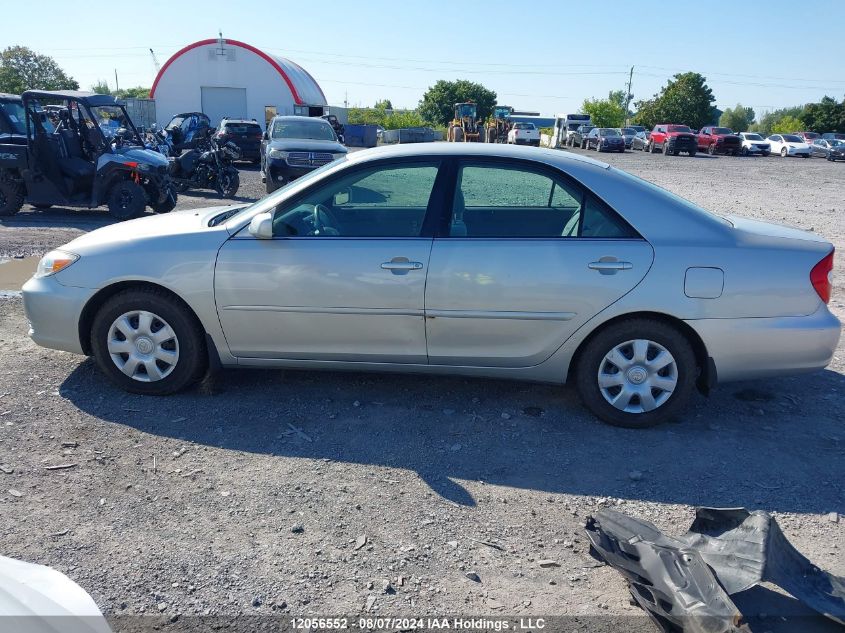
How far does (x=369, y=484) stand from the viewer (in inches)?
144

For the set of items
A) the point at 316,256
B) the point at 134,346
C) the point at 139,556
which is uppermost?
the point at 316,256

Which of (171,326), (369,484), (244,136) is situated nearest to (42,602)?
(369,484)

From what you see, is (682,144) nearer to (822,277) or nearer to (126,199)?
(126,199)

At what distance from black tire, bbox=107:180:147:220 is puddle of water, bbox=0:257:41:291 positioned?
325cm

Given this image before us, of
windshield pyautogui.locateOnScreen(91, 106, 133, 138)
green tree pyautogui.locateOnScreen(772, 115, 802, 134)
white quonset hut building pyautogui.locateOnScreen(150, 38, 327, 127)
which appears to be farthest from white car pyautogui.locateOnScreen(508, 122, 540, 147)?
windshield pyautogui.locateOnScreen(91, 106, 133, 138)

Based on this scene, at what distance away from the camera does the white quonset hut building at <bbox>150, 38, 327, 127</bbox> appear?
140ft

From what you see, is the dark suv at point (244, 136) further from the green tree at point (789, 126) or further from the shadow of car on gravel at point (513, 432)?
the green tree at point (789, 126)

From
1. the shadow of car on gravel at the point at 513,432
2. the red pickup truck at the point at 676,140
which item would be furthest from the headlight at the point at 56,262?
the red pickup truck at the point at 676,140

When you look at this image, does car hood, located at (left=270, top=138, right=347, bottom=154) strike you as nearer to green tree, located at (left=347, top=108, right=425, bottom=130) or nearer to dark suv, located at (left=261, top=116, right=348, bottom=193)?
dark suv, located at (left=261, top=116, right=348, bottom=193)

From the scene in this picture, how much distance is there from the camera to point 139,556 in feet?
9.91

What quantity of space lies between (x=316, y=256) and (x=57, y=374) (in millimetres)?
2217

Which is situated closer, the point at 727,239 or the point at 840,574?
the point at 840,574

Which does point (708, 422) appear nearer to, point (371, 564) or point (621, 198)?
point (621, 198)

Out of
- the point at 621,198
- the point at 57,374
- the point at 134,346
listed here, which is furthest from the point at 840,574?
the point at 57,374
